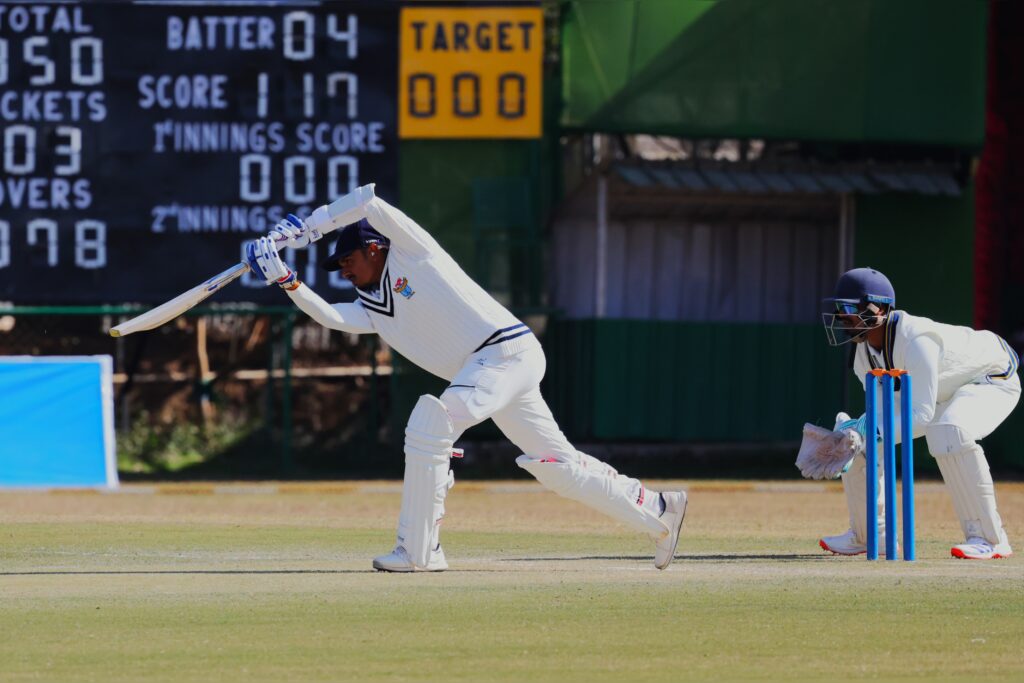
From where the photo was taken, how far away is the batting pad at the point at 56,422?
16328mm

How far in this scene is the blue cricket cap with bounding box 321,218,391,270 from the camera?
8.66m

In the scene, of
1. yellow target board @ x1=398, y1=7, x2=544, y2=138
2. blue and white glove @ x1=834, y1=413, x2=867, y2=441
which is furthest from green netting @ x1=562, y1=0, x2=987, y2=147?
blue and white glove @ x1=834, y1=413, x2=867, y2=441

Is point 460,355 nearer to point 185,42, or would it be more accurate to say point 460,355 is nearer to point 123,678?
point 123,678

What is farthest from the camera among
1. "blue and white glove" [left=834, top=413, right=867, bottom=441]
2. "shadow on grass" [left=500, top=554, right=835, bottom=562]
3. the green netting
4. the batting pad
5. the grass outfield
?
the green netting

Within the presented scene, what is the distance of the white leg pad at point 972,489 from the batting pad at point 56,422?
31.0 ft

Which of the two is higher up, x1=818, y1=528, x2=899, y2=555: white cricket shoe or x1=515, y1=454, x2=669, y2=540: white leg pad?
x1=515, y1=454, x2=669, y2=540: white leg pad

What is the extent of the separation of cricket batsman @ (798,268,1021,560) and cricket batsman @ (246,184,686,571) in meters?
1.20

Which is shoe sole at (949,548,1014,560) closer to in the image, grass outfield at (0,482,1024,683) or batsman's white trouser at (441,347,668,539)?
grass outfield at (0,482,1024,683)

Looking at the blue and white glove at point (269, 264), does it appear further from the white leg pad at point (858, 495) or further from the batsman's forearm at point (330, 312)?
the white leg pad at point (858, 495)

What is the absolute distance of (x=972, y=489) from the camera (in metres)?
9.20

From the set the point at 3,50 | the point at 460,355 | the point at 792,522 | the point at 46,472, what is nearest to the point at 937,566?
the point at 460,355

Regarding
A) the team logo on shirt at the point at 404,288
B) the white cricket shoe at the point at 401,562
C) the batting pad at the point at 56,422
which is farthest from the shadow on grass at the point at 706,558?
the batting pad at the point at 56,422

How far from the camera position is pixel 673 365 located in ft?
62.3

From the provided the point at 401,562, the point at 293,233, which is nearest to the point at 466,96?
the point at 293,233
